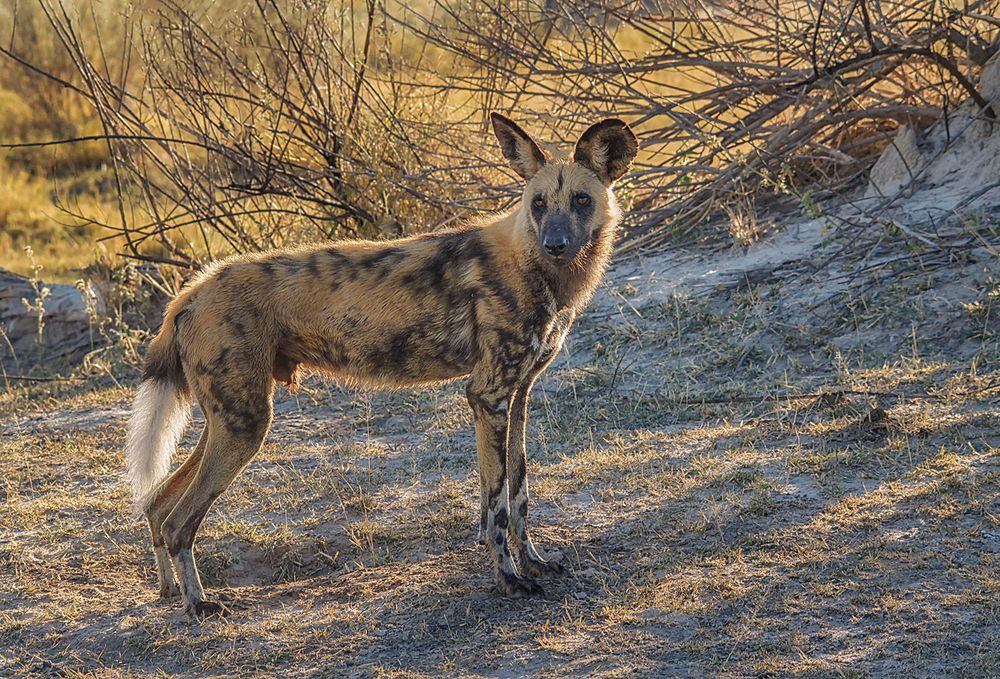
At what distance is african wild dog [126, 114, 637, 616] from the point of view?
144 inches

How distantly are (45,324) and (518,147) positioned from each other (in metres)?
4.41

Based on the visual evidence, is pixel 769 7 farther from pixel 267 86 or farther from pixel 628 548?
pixel 628 548

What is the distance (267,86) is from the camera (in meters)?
6.70

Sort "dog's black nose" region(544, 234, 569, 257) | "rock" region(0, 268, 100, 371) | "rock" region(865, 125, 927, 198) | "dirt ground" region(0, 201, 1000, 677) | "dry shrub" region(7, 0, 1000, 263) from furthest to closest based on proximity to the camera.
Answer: "rock" region(0, 268, 100, 371) → "dry shrub" region(7, 0, 1000, 263) → "rock" region(865, 125, 927, 198) → "dog's black nose" region(544, 234, 569, 257) → "dirt ground" region(0, 201, 1000, 677)

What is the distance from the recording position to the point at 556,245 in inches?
143

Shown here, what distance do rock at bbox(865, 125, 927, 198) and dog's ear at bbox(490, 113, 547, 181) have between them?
2981 mm

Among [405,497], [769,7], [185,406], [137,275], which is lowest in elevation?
[405,497]

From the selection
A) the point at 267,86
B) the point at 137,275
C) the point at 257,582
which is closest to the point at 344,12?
the point at 267,86

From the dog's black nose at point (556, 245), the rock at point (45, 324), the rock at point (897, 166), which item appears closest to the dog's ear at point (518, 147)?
the dog's black nose at point (556, 245)

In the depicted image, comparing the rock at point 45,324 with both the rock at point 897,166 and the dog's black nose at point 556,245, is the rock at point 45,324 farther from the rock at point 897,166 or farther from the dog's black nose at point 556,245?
the rock at point 897,166

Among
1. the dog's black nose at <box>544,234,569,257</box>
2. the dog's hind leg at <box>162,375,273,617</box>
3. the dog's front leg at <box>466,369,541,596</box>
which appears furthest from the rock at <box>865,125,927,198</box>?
the dog's hind leg at <box>162,375,273,617</box>

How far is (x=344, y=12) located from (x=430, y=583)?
407cm

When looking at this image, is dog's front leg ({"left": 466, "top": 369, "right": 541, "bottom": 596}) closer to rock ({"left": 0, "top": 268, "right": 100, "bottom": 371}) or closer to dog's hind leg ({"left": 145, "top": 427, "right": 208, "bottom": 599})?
dog's hind leg ({"left": 145, "top": 427, "right": 208, "bottom": 599})

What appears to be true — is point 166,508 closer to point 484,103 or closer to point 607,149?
point 607,149
